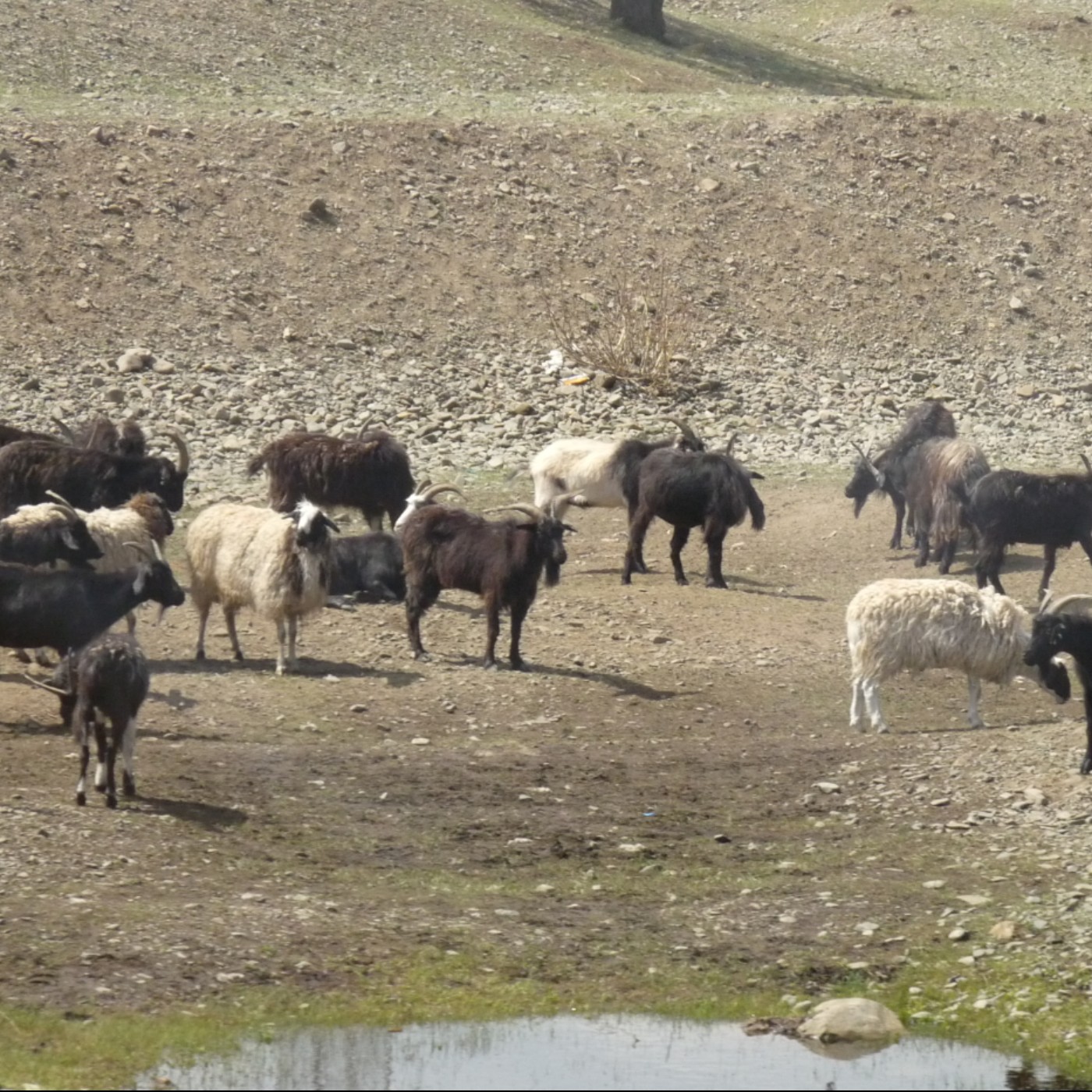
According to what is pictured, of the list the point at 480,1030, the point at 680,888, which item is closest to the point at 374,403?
the point at 680,888

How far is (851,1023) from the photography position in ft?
28.7

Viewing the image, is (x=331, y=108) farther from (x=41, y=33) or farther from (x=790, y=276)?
(x=790, y=276)

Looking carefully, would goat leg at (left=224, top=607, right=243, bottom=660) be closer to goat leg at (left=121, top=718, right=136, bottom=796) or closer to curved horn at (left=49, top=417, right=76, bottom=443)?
goat leg at (left=121, top=718, right=136, bottom=796)

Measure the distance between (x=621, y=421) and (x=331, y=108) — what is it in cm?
933

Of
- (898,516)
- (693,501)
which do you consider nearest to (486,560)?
(693,501)

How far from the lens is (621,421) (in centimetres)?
2344

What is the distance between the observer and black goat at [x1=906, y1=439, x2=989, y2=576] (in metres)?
18.2

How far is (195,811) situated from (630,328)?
14.3 meters

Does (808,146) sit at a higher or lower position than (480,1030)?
higher

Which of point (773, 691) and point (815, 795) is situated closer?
point (815, 795)

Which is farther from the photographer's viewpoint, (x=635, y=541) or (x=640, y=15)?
(x=640, y=15)

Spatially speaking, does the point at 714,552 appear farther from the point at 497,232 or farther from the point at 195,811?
the point at 497,232

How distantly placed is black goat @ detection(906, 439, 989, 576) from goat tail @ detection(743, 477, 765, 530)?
140cm

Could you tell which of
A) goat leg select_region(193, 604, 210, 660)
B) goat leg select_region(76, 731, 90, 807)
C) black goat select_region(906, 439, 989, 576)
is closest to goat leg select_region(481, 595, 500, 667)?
goat leg select_region(193, 604, 210, 660)
